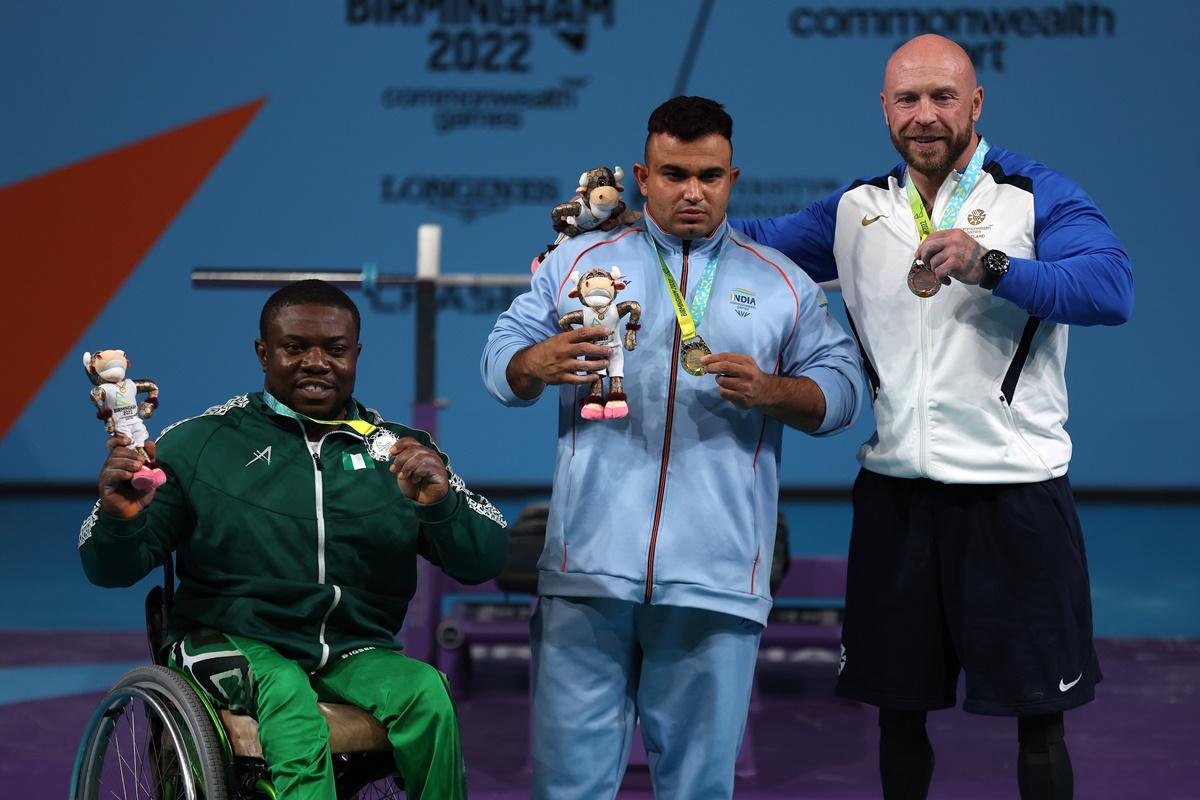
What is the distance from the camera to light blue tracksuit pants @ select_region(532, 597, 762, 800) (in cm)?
265

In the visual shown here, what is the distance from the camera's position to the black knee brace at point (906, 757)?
9.66 ft

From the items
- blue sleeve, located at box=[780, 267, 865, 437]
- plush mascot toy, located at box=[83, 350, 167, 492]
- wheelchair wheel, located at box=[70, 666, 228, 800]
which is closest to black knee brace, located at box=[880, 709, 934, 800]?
blue sleeve, located at box=[780, 267, 865, 437]

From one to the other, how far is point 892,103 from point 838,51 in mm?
6048

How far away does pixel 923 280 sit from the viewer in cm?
262

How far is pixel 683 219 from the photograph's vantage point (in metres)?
2.67

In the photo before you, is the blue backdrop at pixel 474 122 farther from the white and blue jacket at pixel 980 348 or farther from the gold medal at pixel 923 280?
the gold medal at pixel 923 280

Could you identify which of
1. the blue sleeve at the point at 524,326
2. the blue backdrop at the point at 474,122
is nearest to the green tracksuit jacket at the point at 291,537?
the blue sleeve at the point at 524,326

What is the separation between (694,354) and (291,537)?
828 millimetres

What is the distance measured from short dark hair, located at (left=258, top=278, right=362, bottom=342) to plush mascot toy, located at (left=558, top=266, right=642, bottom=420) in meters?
0.51

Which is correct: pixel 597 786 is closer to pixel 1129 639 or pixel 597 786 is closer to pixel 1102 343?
pixel 1129 639

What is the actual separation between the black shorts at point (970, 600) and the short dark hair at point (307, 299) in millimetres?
1108

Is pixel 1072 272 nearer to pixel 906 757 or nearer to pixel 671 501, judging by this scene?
pixel 671 501

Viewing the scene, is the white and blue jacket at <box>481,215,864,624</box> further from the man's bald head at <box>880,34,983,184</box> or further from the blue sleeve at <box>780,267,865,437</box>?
the man's bald head at <box>880,34,983,184</box>

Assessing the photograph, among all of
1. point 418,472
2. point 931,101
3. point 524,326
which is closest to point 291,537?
point 418,472
